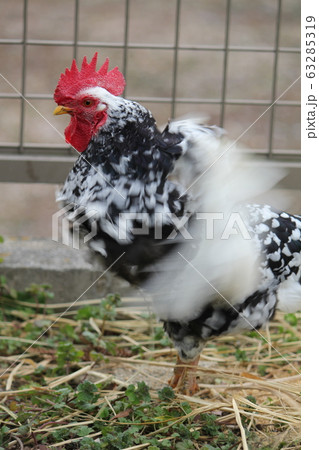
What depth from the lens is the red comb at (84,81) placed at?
5.18 ft

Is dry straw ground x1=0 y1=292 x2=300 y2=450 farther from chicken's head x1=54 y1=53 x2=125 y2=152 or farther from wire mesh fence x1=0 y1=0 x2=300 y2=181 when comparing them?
wire mesh fence x1=0 y1=0 x2=300 y2=181

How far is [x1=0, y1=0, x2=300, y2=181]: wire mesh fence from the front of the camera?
4.55 m

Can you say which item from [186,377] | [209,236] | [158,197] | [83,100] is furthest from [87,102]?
[186,377]

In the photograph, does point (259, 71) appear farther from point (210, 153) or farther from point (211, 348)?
point (210, 153)

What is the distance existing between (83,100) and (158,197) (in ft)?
0.90

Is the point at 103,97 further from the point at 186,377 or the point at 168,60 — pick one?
the point at 168,60

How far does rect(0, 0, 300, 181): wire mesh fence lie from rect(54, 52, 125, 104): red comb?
198cm

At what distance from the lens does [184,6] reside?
7.43 m

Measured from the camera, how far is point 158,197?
1538mm

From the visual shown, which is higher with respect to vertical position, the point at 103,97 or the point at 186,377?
the point at 103,97

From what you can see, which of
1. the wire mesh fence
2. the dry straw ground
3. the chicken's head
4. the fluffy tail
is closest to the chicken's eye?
the chicken's head

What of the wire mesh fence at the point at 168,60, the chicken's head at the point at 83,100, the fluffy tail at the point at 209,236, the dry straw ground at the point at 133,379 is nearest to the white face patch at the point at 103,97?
the chicken's head at the point at 83,100

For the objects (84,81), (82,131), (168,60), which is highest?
(168,60)
